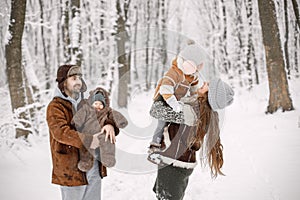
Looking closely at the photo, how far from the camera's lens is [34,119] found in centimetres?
738

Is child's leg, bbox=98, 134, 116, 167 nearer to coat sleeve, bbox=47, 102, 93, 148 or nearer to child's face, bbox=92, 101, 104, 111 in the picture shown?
coat sleeve, bbox=47, 102, 93, 148

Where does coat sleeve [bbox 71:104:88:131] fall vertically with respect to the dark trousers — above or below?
above

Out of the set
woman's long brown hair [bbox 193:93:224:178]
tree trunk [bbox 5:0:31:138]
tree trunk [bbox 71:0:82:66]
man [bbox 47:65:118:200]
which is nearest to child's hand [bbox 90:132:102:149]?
man [bbox 47:65:118:200]

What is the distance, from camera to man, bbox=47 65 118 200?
2.26 m

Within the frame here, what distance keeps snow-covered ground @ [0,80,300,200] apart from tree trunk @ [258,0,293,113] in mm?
611

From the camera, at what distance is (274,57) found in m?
7.13

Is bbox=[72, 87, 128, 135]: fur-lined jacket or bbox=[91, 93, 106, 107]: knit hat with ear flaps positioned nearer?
bbox=[72, 87, 128, 135]: fur-lined jacket

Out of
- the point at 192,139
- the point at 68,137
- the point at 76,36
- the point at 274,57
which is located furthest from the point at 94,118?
the point at 274,57

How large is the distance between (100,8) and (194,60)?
39.8 ft

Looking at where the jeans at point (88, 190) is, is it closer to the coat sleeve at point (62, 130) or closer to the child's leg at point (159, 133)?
the coat sleeve at point (62, 130)

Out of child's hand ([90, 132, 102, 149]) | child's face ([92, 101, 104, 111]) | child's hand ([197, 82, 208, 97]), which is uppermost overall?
child's hand ([197, 82, 208, 97])

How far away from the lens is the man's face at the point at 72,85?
96.7 inches

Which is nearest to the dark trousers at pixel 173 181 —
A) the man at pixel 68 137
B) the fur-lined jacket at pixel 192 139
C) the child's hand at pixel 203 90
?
the fur-lined jacket at pixel 192 139

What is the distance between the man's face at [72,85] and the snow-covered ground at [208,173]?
1181 mm
